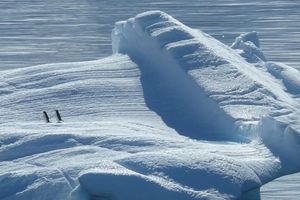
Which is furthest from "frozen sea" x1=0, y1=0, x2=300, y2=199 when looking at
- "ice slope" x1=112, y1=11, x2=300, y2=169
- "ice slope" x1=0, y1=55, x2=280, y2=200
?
"ice slope" x1=0, y1=55, x2=280, y2=200

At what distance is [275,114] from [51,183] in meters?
2.67

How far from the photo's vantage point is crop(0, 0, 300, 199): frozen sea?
17.3 meters

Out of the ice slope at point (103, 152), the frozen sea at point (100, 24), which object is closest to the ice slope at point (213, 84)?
the ice slope at point (103, 152)

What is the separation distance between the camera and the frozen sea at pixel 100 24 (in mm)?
17281

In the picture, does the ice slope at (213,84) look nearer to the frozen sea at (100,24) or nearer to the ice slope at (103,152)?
the ice slope at (103,152)

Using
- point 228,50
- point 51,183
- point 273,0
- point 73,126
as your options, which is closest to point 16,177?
point 51,183

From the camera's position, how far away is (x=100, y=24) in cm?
2039

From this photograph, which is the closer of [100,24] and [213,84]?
[213,84]

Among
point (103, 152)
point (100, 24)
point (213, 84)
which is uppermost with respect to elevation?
point (103, 152)

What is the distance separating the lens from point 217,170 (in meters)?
9.39

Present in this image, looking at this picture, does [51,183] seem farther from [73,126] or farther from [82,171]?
[73,126]

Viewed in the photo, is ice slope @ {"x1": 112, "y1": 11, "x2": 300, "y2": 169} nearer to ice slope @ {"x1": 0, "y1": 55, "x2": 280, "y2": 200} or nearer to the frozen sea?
ice slope @ {"x1": 0, "y1": 55, "x2": 280, "y2": 200}

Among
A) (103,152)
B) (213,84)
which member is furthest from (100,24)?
(103,152)

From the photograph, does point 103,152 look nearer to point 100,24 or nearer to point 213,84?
point 213,84
